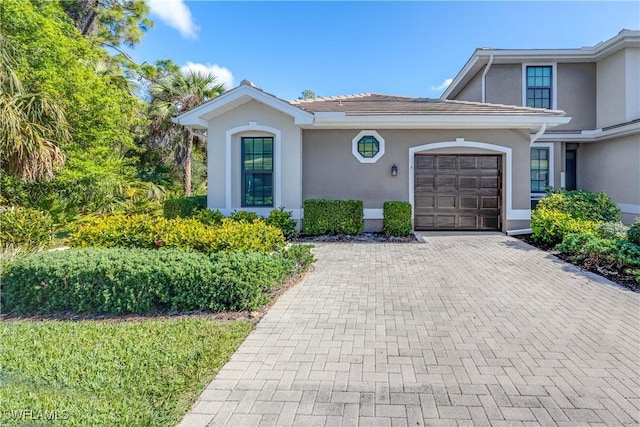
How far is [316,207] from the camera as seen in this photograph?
10047 millimetres

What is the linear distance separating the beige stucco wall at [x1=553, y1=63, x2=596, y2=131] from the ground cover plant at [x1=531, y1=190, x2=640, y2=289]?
4.74 meters

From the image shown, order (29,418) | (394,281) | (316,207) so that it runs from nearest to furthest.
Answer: (29,418) < (394,281) < (316,207)

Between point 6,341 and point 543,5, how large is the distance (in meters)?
15.2

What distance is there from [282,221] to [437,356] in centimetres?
696

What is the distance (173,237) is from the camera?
20.1 feet

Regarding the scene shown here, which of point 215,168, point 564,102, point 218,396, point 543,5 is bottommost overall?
point 218,396

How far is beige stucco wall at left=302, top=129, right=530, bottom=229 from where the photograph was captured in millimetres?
10508

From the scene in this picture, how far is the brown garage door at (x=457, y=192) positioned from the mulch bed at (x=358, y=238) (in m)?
1.46

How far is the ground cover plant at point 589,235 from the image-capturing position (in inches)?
247

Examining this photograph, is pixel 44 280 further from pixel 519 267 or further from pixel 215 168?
pixel 519 267

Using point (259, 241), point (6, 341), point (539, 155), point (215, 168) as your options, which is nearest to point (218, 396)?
point (6, 341)

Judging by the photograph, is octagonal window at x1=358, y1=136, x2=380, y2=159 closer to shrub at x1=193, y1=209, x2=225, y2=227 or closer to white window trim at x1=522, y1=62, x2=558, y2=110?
shrub at x1=193, y1=209, x2=225, y2=227

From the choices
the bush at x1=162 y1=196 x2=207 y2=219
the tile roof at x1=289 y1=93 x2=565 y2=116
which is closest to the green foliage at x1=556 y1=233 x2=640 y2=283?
the tile roof at x1=289 y1=93 x2=565 y2=116

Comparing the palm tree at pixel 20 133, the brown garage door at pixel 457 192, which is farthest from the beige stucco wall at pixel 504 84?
the palm tree at pixel 20 133
